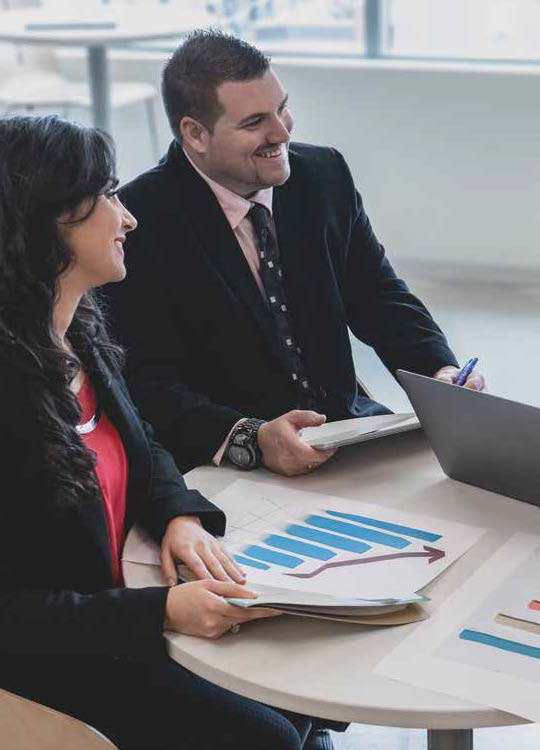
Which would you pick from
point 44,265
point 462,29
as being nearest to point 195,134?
point 44,265

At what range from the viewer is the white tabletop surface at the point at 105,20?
500 cm

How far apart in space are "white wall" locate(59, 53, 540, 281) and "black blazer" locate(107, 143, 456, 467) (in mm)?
2934

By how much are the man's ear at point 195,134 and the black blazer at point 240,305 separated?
0.03m

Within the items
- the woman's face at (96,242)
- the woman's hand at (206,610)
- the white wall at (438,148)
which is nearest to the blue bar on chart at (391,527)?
the woman's hand at (206,610)

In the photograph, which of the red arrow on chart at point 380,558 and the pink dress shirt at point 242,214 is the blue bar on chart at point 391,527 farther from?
the pink dress shirt at point 242,214

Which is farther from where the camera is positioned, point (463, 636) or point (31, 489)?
point (31, 489)

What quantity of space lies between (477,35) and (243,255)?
3.48m

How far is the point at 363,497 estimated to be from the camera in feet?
5.51

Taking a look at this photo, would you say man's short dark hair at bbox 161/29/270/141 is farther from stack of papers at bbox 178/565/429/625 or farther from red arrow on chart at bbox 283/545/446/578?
stack of papers at bbox 178/565/429/625

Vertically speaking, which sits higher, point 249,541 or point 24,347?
point 24,347

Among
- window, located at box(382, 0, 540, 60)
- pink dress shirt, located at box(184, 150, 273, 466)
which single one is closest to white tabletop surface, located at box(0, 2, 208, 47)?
window, located at box(382, 0, 540, 60)

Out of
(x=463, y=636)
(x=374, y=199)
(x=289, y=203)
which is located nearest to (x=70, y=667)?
(x=463, y=636)

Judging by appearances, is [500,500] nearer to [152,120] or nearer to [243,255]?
[243,255]

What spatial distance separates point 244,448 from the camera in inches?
71.7
